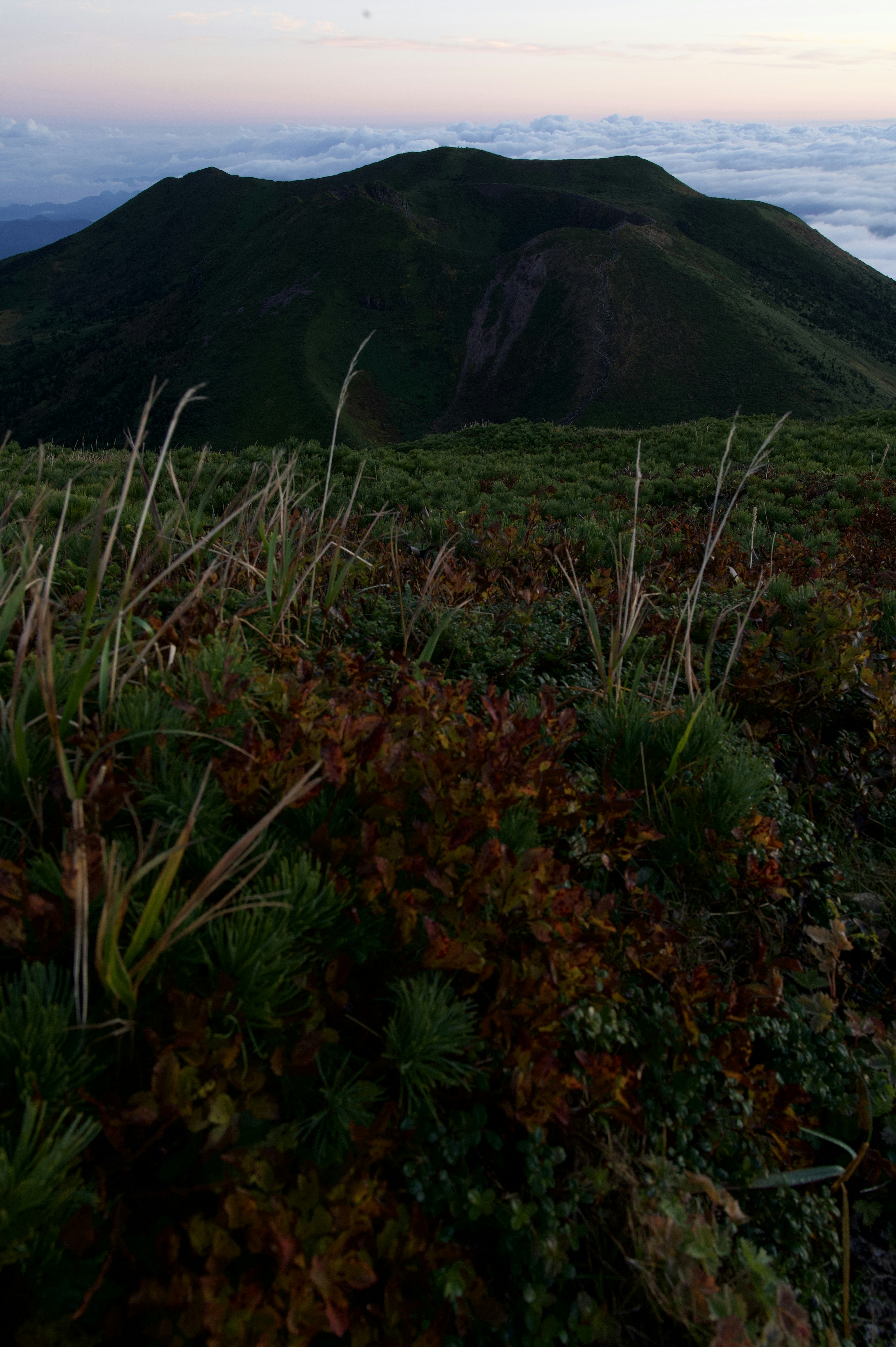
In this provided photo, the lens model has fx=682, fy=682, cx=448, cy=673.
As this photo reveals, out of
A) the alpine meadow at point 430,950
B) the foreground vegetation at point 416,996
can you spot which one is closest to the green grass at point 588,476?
the alpine meadow at point 430,950

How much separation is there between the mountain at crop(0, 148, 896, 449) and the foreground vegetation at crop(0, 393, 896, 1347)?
84076 mm

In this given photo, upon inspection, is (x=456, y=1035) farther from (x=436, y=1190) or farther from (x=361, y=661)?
(x=361, y=661)

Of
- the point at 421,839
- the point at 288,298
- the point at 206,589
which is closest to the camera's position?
the point at 421,839

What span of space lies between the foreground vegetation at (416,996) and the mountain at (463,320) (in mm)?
84076

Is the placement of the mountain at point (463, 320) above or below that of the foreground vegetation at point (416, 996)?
above

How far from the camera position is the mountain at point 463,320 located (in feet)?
322

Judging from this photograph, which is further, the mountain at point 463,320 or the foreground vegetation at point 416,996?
the mountain at point 463,320

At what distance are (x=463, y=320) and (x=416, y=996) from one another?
146m

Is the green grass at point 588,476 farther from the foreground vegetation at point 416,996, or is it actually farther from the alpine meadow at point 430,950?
the foreground vegetation at point 416,996

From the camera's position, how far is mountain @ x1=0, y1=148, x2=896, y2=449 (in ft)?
322

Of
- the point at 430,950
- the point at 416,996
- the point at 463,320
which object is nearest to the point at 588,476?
the point at 430,950

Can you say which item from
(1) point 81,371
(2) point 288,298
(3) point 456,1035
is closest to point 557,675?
(3) point 456,1035

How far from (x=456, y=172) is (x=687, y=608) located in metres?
218

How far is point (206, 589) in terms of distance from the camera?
402 cm
